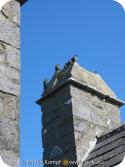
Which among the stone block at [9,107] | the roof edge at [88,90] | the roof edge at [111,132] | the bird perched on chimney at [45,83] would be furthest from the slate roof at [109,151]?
the stone block at [9,107]

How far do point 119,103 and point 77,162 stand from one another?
4.93 feet

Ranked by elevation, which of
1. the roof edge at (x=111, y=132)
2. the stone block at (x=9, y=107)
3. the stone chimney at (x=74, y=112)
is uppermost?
the stone chimney at (x=74, y=112)

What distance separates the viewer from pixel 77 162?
4.72 metres

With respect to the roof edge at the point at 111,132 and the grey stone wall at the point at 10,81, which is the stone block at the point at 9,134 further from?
the roof edge at the point at 111,132

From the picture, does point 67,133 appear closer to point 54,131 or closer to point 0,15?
point 54,131

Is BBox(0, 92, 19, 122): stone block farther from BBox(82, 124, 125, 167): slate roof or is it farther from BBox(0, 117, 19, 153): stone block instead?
BBox(82, 124, 125, 167): slate roof

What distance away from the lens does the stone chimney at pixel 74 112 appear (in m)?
4.96

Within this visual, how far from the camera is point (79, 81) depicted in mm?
5383

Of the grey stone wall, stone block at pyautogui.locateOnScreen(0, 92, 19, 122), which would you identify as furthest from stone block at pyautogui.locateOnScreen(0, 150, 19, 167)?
stone block at pyautogui.locateOnScreen(0, 92, 19, 122)

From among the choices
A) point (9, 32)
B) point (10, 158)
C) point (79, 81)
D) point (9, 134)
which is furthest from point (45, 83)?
point (10, 158)

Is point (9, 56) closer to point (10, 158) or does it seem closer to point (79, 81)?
point (10, 158)

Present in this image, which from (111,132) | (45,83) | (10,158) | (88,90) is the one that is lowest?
(10,158)

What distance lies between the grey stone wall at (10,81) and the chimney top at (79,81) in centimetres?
250

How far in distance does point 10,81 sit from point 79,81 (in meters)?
2.83
